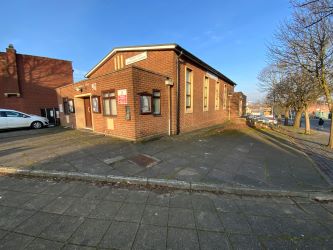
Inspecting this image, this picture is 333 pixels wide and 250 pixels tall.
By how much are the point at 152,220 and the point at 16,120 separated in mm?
14158

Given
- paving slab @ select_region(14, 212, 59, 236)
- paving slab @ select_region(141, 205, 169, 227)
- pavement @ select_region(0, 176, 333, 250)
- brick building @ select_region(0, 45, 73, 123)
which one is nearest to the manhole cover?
pavement @ select_region(0, 176, 333, 250)

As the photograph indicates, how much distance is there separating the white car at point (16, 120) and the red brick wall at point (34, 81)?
5701 mm

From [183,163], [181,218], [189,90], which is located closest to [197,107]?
[189,90]

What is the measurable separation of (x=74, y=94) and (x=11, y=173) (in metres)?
7.85

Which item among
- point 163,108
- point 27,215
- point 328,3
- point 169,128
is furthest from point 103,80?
point 328,3

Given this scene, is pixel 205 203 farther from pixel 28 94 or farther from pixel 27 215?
pixel 28 94

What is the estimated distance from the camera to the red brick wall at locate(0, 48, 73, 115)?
15469 millimetres

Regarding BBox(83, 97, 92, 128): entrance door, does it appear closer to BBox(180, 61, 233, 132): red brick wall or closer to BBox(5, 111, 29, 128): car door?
BBox(5, 111, 29, 128): car door

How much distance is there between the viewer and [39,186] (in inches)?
143

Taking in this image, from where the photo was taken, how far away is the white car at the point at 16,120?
1120cm

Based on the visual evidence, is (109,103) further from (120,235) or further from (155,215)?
(120,235)

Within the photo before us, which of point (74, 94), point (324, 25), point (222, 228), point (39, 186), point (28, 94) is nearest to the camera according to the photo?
point (222, 228)

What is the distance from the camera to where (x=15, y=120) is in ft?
38.0

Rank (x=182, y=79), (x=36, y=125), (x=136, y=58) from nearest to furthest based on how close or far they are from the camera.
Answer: (x=182, y=79) → (x=136, y=58) → (x=36, y=125)
